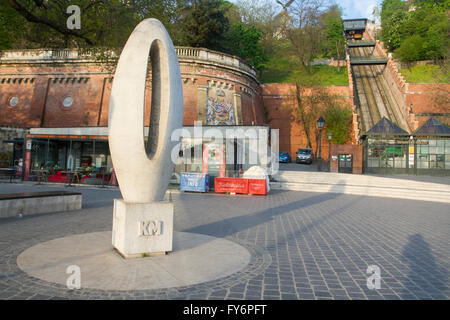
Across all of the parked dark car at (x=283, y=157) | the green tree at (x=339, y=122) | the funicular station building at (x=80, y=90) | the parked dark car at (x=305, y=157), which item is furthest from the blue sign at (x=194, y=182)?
the green tree at (x=339, y=122)

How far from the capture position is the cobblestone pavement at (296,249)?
3930 millimetres

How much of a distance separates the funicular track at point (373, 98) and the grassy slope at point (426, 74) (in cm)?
339

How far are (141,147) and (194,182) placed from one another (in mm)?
12082

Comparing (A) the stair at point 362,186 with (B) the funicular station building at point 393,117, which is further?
(B) the funicular station building at point 393,117

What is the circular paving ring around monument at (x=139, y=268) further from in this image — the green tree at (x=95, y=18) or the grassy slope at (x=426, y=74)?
the grassy slope at (x=426, y=74)

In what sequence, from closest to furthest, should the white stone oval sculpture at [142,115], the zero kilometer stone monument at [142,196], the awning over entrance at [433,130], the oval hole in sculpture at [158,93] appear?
the zero kilometer stone monument at [142,196] → the white stone oval sculpture at [142,115] → the oval hole in sculpture at [158,93] → the awning over entrance at [433,130]

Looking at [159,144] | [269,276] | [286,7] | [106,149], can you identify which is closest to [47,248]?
[159,144]

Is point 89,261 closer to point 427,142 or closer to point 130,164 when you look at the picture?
point 130,164

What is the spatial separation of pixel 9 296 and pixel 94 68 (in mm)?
31675

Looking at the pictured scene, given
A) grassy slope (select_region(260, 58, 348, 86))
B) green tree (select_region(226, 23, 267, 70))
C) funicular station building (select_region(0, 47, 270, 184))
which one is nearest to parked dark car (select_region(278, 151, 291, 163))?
funicular station building (select_region(0, 47, 270, 184))

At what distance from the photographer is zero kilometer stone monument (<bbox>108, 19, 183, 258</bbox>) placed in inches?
208

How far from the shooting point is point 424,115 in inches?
1533

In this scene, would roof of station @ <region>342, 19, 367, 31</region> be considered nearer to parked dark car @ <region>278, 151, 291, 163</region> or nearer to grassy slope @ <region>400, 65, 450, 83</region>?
grassy slope @ <region>400, 65, 450, 83</region>

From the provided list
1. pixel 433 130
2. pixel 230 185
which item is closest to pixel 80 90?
pixel 230 185
